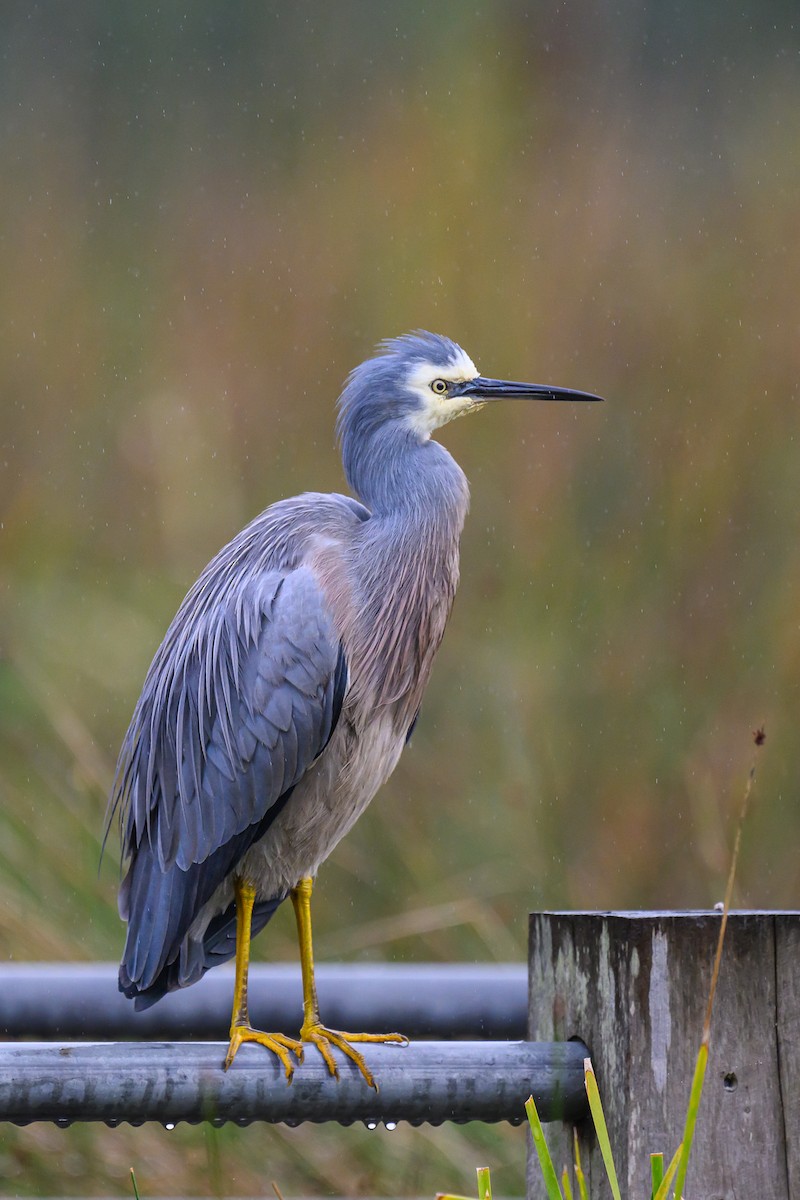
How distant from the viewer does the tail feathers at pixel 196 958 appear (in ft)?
7.35

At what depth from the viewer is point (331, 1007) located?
7.68 feet

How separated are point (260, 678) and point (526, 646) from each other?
6.13ft

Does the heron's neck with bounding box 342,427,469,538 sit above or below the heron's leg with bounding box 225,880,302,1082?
above

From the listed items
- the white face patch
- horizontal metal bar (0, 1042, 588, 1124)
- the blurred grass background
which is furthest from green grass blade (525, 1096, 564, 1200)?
the blurred grass background

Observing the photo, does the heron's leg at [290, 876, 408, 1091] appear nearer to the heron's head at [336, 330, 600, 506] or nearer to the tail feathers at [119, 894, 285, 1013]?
the tail feathers at [119, 894, 285, 1013]

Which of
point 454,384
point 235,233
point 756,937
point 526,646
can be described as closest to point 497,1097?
point 756,937

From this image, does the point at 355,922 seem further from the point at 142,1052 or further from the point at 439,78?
the point at 439,78

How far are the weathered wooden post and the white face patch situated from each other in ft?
4.05

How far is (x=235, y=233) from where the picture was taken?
206 inches

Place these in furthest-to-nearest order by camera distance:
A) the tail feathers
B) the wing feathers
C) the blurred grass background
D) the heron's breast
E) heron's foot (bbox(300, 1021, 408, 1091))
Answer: the blurred grass background
the heron's breast
the wing feathers
the tail feathers
heron's foot (bbox(300, 1021, 408, 1091))

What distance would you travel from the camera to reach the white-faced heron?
238 centimetres

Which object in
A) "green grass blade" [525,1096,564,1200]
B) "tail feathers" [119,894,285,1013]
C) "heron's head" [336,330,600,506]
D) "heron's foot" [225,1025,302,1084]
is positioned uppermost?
"heron's head" [336,330,600,506]

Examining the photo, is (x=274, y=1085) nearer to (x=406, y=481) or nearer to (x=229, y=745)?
(x=229, y=745)

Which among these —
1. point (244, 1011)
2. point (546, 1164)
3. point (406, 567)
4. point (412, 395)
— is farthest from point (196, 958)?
point (546, 1164)
